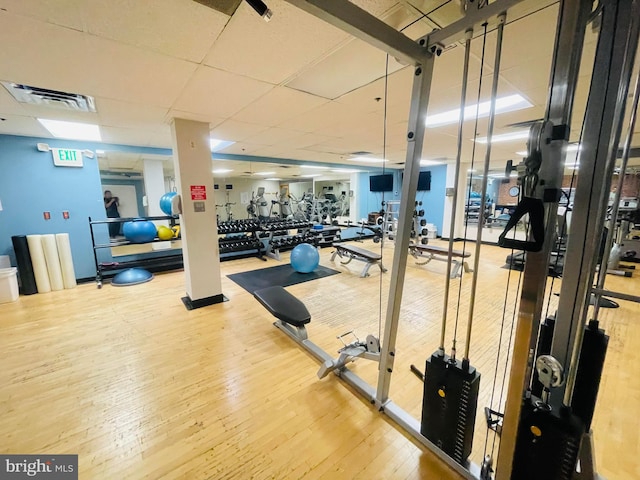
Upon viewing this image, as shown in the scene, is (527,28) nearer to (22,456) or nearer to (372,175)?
(22,456)

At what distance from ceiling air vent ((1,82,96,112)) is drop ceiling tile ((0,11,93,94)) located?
0.77 ft

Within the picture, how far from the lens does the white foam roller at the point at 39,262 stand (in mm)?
3695

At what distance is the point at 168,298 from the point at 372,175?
7799 mm

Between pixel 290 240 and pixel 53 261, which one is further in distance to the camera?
pixel 290 240

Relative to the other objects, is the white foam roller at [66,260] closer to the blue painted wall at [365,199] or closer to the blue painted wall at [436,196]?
the blue painted wall at [365,199]

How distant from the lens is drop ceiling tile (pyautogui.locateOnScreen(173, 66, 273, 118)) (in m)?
2.01

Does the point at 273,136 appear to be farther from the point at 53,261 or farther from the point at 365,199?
the point at 365,199

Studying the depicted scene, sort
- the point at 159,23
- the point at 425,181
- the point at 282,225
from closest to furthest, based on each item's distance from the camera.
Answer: the point at 159,23
the point at 282,225
the point at 425,181

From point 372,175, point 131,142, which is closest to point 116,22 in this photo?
point 131,142

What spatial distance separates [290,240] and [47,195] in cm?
421

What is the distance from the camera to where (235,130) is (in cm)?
362

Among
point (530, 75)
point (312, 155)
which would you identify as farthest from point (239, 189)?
point (530, 75)

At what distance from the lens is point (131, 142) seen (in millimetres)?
4414

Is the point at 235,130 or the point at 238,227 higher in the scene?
the point at 235,130
